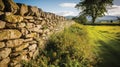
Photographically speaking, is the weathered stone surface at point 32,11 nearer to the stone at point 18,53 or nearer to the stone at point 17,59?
the stone at point 18,53

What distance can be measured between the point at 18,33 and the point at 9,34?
44 centimetres

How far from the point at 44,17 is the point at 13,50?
9.05 ft

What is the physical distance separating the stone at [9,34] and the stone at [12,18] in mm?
279

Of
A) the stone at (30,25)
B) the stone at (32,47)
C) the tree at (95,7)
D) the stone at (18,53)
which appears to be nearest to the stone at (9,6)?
the stone at (30,25)

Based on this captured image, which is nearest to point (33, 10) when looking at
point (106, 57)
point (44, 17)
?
point (44, 17)

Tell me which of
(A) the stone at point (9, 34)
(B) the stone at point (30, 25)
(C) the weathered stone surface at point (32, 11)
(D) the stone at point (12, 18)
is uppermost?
(C) the weathered stone surface at point (32, 11)

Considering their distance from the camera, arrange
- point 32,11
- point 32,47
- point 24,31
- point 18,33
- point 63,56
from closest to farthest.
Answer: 1. point 18,33
2. point 24,31
3. point 32,11
4. point 32,47
5. point 63,56

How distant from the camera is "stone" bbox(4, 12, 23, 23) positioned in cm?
404

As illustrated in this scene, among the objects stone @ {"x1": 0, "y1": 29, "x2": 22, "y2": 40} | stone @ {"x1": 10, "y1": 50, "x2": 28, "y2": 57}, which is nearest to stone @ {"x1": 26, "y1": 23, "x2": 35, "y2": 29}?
stone @ {"x1": 0, "y1": 29, "x2": 22, "y2": 40}

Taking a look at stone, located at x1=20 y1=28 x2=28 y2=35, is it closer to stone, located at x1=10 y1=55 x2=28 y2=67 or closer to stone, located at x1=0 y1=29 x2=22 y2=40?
stone, located at x1=0 y1=29 x2=22 y2=40

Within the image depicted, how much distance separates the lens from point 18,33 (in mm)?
4590

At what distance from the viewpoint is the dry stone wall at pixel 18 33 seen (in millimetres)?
3992

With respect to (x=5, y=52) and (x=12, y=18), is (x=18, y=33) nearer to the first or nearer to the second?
(x=12, y=18)

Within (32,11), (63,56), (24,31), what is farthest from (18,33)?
(63,56)
